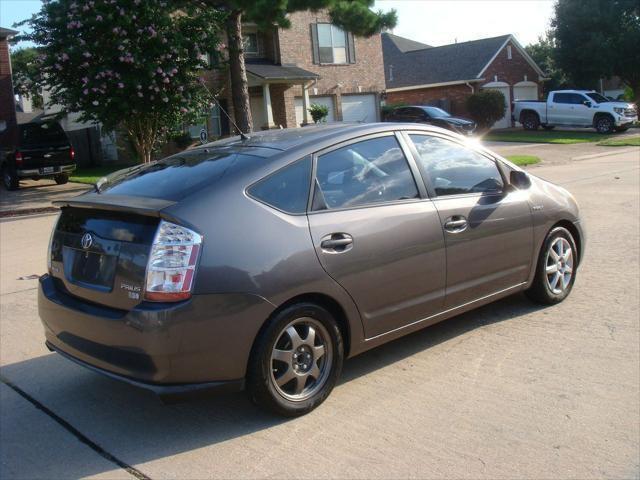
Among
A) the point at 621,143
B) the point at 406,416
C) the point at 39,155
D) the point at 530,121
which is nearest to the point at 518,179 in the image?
the point at 406,416

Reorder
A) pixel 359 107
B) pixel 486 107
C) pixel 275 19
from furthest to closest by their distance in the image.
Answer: pixel 486 107
pixel 359 107
pixel 275 19

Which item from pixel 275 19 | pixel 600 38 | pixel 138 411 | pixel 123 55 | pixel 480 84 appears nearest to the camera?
pixel 138 411

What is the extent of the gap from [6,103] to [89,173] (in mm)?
4214

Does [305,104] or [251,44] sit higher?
[251,44]

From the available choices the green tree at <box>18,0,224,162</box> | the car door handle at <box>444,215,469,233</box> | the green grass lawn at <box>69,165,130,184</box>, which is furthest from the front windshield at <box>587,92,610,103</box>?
the car door handle at <box>444,215,469,233</box>

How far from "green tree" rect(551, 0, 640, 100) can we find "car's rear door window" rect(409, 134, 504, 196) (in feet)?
125

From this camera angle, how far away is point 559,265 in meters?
5.88

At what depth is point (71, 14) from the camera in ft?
53.0

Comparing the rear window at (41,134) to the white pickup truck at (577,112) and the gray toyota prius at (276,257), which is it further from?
the white pickup truck at (577,112)

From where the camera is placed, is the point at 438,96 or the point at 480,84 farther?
the point at 438,96

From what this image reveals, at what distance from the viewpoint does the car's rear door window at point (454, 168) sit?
496 cm

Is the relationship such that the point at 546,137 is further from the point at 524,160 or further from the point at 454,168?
the point at 454,168

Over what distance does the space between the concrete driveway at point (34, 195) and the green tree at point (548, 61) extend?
104 feet

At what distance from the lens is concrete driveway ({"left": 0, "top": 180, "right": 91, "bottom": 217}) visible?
15.9m
